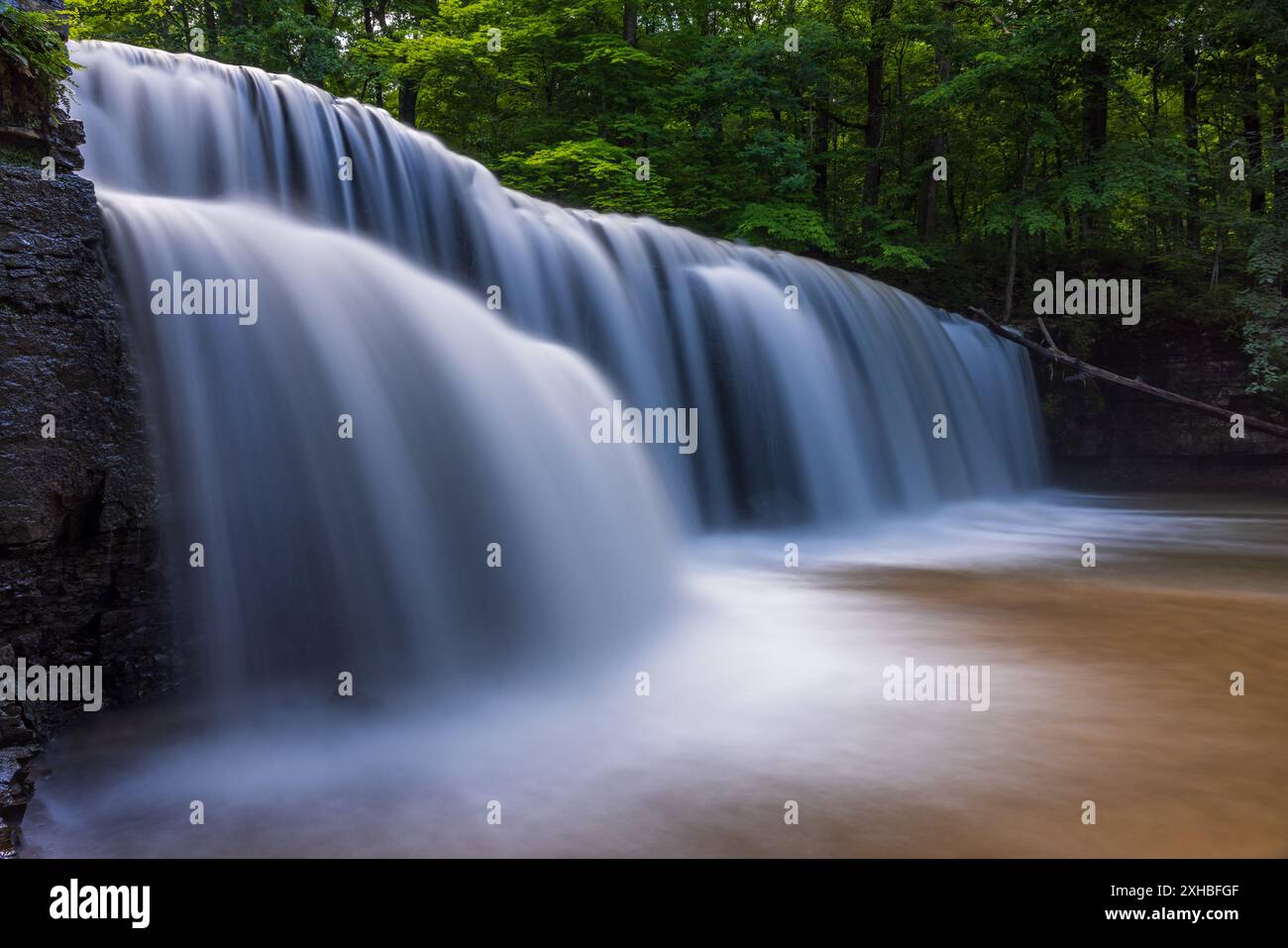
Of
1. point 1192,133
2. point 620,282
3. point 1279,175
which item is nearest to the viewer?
point 620,282

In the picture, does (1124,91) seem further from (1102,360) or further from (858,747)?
(858,747)

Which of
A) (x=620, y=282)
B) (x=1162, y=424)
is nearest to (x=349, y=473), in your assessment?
(x=620, y=282)

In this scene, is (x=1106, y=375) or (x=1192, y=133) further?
(x=1192, y=133)

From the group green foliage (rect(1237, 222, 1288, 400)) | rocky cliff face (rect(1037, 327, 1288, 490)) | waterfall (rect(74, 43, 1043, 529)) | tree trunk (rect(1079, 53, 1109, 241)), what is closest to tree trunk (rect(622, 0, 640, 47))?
waterfall (rect(74, 43, 1043, 529))

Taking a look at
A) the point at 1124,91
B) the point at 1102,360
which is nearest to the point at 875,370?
the point at 1102,360

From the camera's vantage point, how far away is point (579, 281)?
29.7 feet

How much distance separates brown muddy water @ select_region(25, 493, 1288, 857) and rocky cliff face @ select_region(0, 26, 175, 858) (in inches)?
12.5

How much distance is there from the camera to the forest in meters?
13.9

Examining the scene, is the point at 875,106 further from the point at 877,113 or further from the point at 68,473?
the point at 68,473

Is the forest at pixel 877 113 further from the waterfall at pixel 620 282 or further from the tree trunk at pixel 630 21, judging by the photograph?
the waterfall at pixel 620 282

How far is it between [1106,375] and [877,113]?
834 cm

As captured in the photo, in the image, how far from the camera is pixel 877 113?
1830 centimetres
